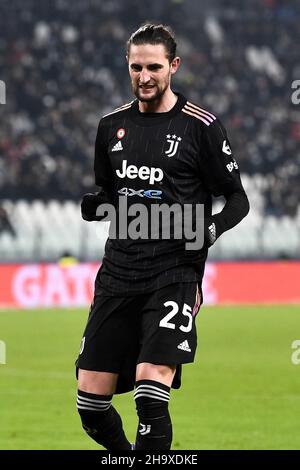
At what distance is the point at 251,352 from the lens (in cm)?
1510

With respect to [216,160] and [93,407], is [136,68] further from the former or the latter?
[93,407]

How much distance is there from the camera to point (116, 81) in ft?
104

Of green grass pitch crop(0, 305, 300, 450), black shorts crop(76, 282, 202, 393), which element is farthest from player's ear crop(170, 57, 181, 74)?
green grass pitch crop(0, 305, 300, 450)

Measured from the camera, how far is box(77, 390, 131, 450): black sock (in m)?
6.37

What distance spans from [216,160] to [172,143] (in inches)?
10.0

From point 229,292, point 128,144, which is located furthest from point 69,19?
point 128,144

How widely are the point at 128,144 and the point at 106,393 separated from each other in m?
1.37

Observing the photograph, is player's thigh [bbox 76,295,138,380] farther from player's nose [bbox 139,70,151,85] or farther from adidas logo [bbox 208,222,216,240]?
player's nose [bbox 139,70,151,85]

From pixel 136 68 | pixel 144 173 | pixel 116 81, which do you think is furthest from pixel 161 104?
pixel 116 81

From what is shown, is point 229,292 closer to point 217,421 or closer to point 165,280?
point 217,421

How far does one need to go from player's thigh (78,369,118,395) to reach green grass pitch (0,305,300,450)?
184 cm

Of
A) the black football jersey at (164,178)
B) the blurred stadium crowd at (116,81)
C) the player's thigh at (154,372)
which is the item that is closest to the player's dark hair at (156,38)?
the black football jersey at (164,178)

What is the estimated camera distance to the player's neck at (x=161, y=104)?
251 inches

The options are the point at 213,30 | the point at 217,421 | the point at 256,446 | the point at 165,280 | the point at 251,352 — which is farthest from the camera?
the point at 213,30
